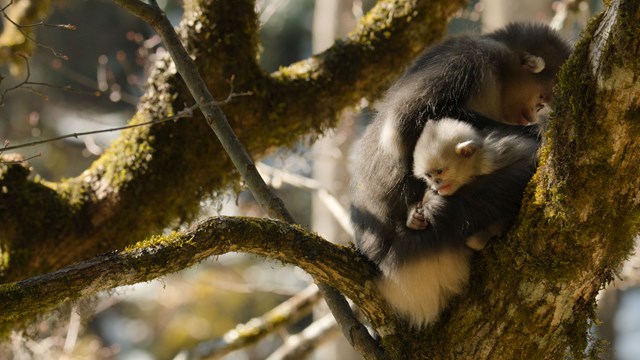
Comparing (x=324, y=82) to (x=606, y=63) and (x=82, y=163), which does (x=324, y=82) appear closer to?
(x=606, y=63)

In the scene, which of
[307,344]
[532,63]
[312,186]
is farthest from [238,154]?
[312,186]

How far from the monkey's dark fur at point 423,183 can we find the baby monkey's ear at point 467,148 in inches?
5.2

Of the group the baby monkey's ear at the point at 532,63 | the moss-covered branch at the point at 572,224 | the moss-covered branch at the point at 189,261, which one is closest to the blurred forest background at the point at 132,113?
the baby monkey's ear at the point at 532,63

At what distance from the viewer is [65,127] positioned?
43.0 ft

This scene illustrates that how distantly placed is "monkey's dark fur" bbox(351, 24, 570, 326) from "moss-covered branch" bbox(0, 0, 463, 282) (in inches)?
44.0

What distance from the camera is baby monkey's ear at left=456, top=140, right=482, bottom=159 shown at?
343 cm

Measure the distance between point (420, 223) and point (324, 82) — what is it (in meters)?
1.80

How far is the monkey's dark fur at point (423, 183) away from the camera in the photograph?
3.37 m

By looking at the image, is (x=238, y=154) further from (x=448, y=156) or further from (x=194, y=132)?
(x=194, y=132)

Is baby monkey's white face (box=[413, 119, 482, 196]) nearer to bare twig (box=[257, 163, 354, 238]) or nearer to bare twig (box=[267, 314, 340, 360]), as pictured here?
bare twig (box=[267, 314, 340, 360])

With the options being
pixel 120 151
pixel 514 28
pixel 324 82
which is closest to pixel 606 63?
pixel 514 28

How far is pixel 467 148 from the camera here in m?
3.44

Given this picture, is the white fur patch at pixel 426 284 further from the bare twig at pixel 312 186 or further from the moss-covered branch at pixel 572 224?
the bare twig at pixel 312 186

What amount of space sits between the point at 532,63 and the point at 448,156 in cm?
106
